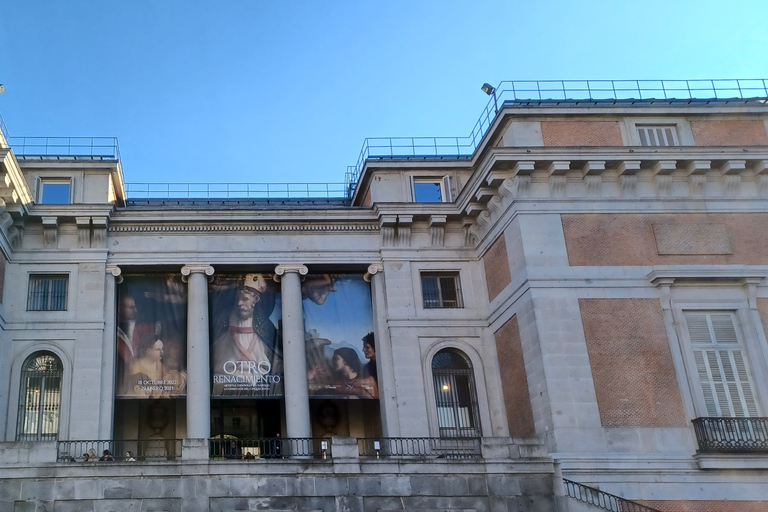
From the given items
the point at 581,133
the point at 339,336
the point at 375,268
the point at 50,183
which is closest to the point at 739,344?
Result: the point at 581,133

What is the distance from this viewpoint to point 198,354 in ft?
95.5

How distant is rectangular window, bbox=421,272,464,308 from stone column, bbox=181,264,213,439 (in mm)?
7368

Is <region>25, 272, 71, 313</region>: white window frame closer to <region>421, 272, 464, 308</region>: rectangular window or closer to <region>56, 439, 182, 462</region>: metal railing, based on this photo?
<region>56, 439, 182, 462</region>: metal railing

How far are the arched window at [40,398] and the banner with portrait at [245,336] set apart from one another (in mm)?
4873

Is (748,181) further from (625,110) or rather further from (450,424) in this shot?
(450,424)

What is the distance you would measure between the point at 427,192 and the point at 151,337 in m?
10.9

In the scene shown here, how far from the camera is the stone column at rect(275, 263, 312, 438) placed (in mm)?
28656

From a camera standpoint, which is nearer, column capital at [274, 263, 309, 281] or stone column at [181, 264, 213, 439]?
stone column at [181, 264, 213, 439]

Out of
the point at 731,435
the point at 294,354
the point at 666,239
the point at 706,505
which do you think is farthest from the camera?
the point at 294,354

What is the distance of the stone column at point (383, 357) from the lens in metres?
29.0

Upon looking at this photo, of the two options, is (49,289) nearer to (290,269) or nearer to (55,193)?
(55,193)

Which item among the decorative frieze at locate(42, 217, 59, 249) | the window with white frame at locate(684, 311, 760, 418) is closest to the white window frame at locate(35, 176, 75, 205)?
the decorative frieze at locate(42, 217, 59, 249)

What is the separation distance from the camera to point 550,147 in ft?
91.3

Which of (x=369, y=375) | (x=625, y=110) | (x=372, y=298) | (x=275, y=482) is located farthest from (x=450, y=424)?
(x=625, y=110)
